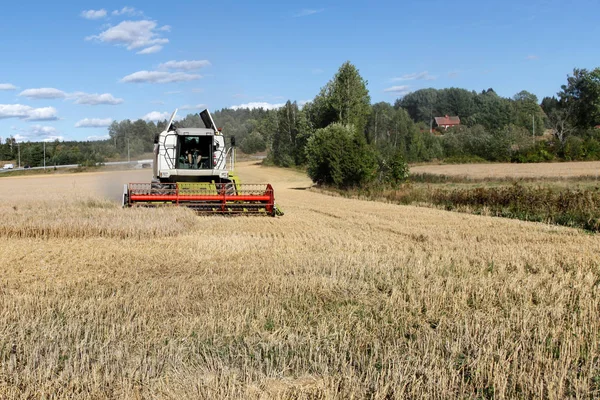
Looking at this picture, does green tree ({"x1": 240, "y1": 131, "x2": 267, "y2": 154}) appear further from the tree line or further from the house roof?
the house roof

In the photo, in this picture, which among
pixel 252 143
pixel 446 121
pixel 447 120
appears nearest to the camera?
pixel 252 143

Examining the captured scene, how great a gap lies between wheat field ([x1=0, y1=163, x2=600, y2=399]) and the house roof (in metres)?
121

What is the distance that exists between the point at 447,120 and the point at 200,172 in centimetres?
11908

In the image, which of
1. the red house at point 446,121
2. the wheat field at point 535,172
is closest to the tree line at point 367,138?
the wheat field at point 535,172

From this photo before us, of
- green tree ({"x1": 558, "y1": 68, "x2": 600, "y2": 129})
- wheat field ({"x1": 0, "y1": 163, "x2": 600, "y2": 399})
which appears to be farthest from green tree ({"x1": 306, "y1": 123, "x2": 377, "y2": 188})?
green tree ({"x1": 558, "y1": 68, "x2": 600, "y2": 129})

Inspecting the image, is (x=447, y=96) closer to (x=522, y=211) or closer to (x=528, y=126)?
(x=528, y=126)

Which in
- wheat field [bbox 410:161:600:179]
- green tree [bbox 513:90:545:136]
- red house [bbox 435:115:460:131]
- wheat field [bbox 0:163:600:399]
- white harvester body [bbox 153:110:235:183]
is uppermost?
red house [bbox 435:115:460:131]

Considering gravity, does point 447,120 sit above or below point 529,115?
above

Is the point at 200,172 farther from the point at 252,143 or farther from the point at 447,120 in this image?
the point at 447,120

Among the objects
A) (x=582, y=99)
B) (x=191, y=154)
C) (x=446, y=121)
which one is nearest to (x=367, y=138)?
(x=582, y=99)

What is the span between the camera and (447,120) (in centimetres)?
12838

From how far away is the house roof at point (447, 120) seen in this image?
127312 mm

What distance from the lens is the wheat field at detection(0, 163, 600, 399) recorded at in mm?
3701

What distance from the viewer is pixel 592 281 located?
6902 millimetres
